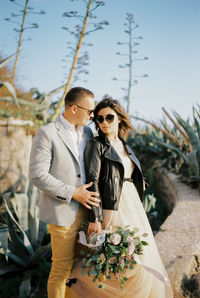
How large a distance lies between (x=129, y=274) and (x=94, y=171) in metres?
0.73

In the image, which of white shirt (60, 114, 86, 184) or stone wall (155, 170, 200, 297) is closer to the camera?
white shirt (60, 114, 86, 184)

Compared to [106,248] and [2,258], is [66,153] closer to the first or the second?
[106,248]

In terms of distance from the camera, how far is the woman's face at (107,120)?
84.6 inches

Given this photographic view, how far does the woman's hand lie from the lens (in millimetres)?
1880

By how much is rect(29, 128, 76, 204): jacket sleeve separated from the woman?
19 cm

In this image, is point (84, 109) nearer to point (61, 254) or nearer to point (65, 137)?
point (65, 137)

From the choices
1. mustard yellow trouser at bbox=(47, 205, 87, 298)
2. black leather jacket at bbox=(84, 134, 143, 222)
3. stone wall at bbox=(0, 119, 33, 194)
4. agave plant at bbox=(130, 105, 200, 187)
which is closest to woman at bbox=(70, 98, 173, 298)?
black leather jacket at bbox=(84, 134, 143, 222)

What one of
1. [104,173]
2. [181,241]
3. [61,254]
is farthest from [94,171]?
[181,241]

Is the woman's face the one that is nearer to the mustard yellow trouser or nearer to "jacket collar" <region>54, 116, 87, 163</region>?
"jacket collar" <region>54, 116, 87, 163</region>

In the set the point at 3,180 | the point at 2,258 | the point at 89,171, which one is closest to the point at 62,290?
the point at 89,171

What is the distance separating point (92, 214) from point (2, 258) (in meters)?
2.22

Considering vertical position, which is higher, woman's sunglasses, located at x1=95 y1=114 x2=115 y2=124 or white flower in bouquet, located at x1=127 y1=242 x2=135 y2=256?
woman's sunglasses, located at x1=95 y1=114 x2=115 y2=124

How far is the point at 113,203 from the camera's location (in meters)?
1.94

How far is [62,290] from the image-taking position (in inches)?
81.0
